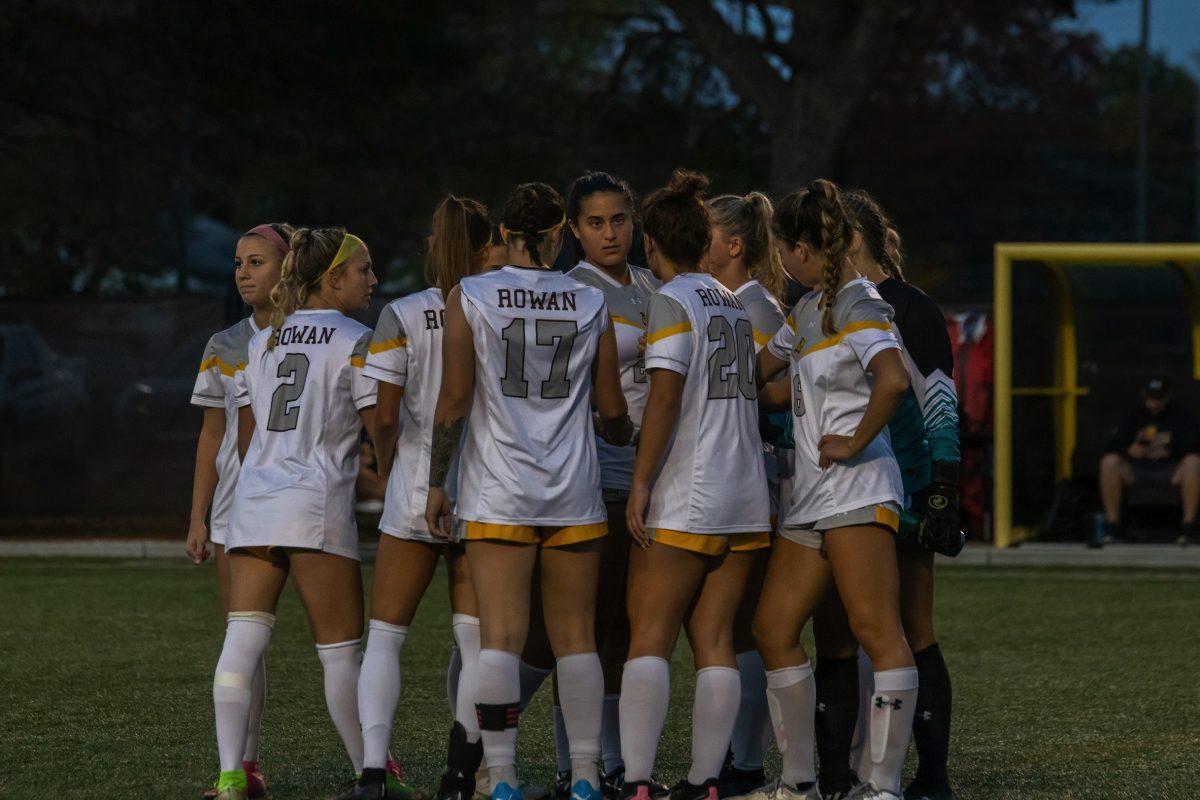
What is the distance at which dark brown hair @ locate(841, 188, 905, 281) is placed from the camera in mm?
5543

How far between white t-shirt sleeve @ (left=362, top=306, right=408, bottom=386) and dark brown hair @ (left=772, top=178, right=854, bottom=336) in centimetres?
118

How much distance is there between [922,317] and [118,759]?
3.10 meters

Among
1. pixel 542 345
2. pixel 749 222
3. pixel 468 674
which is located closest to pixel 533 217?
pixel 542 345

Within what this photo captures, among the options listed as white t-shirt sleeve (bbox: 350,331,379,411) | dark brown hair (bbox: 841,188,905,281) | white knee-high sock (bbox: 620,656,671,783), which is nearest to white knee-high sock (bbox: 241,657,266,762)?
white t-shirt sleeve (bbox: 350,331,379,411)

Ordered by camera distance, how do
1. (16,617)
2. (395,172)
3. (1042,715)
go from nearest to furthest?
(1042,715) → (16,617) → (395,172)

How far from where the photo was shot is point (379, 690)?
541cm

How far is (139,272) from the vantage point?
3659cm

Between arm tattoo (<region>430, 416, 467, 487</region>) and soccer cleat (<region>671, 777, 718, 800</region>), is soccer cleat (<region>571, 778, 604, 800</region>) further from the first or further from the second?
arm tattoo (<region>430, 416, 467, 487</region>)

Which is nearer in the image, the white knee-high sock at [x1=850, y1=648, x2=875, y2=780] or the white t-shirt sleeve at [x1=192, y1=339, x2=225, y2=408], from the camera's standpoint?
the white knee-high sock at [x1=850, y1=648, x2=875, y2=780]

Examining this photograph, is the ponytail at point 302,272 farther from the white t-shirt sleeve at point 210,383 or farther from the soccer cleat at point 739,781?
the soccer cleat at point 739,781

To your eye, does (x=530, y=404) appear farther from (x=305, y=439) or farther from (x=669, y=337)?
(x=305, y=439)

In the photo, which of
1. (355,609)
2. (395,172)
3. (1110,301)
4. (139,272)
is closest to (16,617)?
(355,609)

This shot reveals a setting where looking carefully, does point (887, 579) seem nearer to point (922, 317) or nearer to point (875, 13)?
point (922, 317)

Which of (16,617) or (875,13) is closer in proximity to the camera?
(16,617)
